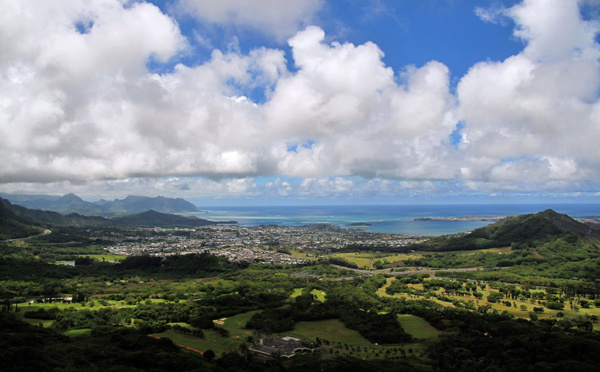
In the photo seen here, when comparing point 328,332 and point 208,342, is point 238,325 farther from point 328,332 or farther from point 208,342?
point 328,332

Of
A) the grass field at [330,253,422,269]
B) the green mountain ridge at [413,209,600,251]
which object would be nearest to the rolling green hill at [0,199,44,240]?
the grass field at [330,253,422,269]

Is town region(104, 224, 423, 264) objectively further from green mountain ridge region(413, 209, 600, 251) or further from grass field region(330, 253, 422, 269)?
green mountain ridge region(413, 209, 600, 251)

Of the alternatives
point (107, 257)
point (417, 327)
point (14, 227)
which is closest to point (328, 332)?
point (417, 327)

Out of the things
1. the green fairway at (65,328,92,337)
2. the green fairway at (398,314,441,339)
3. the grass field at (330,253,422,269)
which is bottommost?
the grass field at (330,253,422,269)

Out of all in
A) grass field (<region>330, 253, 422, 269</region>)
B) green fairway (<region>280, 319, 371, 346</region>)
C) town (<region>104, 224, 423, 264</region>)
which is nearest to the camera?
green fairway (<region>280, 319, 371, 346</region>)

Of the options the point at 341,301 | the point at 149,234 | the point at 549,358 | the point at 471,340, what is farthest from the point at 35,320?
the point at 149,234

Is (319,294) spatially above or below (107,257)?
above

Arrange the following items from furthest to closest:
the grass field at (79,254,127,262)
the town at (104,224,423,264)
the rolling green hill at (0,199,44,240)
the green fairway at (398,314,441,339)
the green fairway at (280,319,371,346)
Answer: the rolling green hill at (0,199,44,240), the town at (104,224,423,264), the grass field at (79,254,127,262), the green fairway at (398,314,441,339), the green fairway at (280,319,371,346)

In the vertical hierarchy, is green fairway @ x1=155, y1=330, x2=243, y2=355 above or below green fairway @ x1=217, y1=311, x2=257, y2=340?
above
